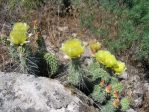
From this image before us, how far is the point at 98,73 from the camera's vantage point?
4.30 meters

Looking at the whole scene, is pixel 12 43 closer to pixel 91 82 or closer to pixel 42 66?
pixel 42 66

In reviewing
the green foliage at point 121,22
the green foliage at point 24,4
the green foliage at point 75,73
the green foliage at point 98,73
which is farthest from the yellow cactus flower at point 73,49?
the green foliage at point 24,4

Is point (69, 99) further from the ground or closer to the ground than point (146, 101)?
further from the ground

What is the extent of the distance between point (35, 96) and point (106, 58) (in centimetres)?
86

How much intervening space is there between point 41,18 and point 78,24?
58 centimetres

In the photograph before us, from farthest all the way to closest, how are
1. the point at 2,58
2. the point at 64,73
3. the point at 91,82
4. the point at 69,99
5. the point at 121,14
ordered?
the point at 121,14 → the point at 2,58 → the point at 64,73 → the point at 91,82 → the point at 69,99

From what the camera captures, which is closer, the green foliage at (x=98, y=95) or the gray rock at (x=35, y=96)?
the gray rock at (x=35, y=96)

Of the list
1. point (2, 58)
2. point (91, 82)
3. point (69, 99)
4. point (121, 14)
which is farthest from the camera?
point (121, 14)

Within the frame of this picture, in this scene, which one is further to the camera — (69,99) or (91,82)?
(91,82)

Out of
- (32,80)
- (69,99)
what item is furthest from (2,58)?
(69,99)

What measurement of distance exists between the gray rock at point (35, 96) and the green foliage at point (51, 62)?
0.35 meters

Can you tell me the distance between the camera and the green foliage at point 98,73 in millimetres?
4285

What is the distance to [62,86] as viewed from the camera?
4227 mm

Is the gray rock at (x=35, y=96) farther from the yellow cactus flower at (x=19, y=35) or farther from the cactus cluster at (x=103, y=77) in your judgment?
the yellow cactus flower at (x=19, y=35)
